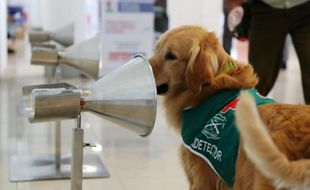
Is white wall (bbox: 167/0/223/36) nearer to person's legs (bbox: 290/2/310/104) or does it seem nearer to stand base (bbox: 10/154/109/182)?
person's legs (bbox: 290/2/310/104)

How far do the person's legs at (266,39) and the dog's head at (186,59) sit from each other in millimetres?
1146

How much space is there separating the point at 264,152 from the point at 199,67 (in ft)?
2.57

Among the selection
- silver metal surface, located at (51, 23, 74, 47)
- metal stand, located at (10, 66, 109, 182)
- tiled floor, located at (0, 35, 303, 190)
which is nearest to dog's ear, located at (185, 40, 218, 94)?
tiled floor, located at (0, 35, 303, 190)

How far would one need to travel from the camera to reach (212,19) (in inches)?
229

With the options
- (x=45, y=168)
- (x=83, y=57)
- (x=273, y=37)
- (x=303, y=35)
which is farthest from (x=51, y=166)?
(x=303, y=35)

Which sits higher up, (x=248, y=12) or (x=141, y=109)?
(x=248, y=12)

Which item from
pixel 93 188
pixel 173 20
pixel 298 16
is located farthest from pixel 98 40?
pixel 173 20

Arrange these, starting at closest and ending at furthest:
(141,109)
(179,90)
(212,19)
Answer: (141,109) < (179,90) < (212,19)

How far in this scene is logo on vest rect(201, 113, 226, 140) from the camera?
189cm

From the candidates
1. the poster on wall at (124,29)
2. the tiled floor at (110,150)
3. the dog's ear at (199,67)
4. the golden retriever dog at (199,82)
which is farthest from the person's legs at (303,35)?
the poster on wall at (124,29)

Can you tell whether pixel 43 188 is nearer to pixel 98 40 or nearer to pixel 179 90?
pixel 98 40

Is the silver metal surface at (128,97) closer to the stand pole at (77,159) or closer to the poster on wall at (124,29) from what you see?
the stand pole at (77,159)

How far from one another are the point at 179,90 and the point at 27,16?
39.7 feet

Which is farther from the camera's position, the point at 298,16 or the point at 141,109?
the point at 298,16
